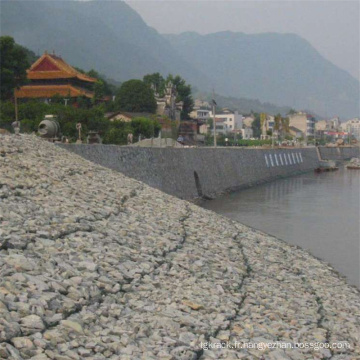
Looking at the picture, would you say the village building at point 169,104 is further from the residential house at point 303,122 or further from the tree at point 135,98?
the residential house at point 303,122

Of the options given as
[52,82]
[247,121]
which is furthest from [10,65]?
[247,121]

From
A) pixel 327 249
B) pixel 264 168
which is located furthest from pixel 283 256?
pixel 264 168

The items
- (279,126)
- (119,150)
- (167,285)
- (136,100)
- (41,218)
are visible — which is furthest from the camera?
(279,126)

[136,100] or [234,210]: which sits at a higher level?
[136,100]

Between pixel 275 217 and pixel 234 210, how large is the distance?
10.0ft

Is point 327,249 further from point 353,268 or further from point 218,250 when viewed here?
point 218,250

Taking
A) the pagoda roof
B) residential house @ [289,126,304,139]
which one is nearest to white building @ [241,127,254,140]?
residential house @ [289,126,304,139]

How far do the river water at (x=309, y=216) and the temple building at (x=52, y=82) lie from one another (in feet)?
89.3

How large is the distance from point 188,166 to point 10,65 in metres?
20.6

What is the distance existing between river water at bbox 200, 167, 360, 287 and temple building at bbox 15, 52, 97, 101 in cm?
2722

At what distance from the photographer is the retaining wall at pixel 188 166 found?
27500mm

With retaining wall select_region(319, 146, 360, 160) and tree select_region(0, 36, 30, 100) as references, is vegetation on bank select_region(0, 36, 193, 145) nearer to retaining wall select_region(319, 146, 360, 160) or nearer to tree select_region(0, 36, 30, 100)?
tree select_region(0, 36, 30, 100)

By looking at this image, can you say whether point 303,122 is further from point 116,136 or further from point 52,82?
point 116,136

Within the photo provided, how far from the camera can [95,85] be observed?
68.9m
